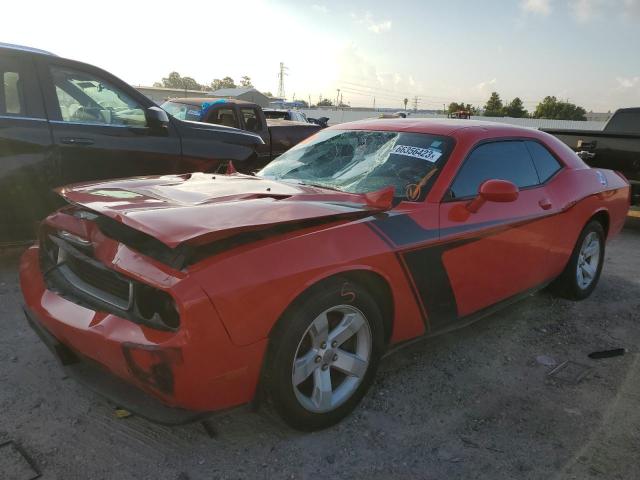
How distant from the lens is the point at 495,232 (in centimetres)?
322

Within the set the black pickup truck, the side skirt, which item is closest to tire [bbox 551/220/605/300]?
the side skirt

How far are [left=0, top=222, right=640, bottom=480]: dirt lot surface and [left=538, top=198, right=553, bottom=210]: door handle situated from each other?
40.0 inches

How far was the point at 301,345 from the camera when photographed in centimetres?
244

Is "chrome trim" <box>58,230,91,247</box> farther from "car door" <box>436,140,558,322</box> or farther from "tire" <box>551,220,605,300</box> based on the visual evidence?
"tire" <box>551,220,605,300</box>

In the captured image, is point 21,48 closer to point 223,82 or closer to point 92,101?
point 92,101

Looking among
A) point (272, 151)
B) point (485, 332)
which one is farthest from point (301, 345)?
point (272, 151)

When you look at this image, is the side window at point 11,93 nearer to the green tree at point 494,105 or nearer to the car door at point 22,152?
the car door at point 22,152

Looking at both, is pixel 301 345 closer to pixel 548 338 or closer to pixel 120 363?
pixel 120 363

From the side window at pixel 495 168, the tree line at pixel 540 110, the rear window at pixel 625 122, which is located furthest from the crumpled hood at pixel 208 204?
the tree line at pixel 540 110

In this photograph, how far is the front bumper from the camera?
6.56 ft

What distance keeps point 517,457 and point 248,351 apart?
1.40m

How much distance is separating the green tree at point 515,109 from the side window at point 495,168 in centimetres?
6839

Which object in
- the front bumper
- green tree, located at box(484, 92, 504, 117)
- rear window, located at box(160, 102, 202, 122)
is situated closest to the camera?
the front bumper

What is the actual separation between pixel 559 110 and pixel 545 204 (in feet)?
224
